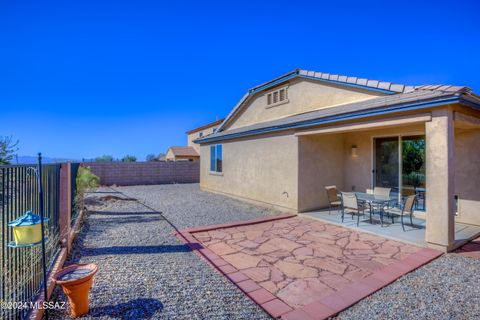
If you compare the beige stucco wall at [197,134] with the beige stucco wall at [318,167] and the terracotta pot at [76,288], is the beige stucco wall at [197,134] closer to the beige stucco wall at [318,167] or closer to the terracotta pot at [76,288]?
the beige stucco wall at [318,167]

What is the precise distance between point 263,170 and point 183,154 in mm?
24978

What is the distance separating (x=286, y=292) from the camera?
367cm

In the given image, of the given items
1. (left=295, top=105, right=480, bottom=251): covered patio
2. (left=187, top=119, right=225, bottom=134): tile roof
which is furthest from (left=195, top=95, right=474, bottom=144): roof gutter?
(left=187, top=119, right=225, bottom=134): tile roof

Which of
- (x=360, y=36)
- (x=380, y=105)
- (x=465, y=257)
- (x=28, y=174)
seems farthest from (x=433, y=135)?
(x=360, y=36)

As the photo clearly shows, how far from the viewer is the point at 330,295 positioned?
354 centimetres

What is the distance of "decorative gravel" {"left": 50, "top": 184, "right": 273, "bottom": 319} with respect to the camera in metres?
3.16

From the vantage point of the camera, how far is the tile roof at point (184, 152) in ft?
111

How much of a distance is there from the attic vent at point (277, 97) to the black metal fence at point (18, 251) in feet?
33.5

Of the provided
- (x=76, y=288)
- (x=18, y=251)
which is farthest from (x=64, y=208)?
(x=76, y=288)

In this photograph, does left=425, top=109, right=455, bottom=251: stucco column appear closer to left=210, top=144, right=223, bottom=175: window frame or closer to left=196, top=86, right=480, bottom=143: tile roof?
left=196, top=86, right=480, bottom=143: tile roof

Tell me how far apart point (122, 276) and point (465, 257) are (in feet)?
21.9

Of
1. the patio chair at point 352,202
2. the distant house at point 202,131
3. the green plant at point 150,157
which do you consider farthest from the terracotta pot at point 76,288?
the green plant at point 150,157

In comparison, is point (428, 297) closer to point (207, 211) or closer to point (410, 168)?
point (410, 168)

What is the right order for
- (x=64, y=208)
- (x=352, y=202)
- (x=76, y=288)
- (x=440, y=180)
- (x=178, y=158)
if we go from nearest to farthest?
1. (x=76, y=288)
2. (x=440, y=180)
3. (x=64, y=208)
4. (x=352, y=202)
5. (x=178, y=158)
